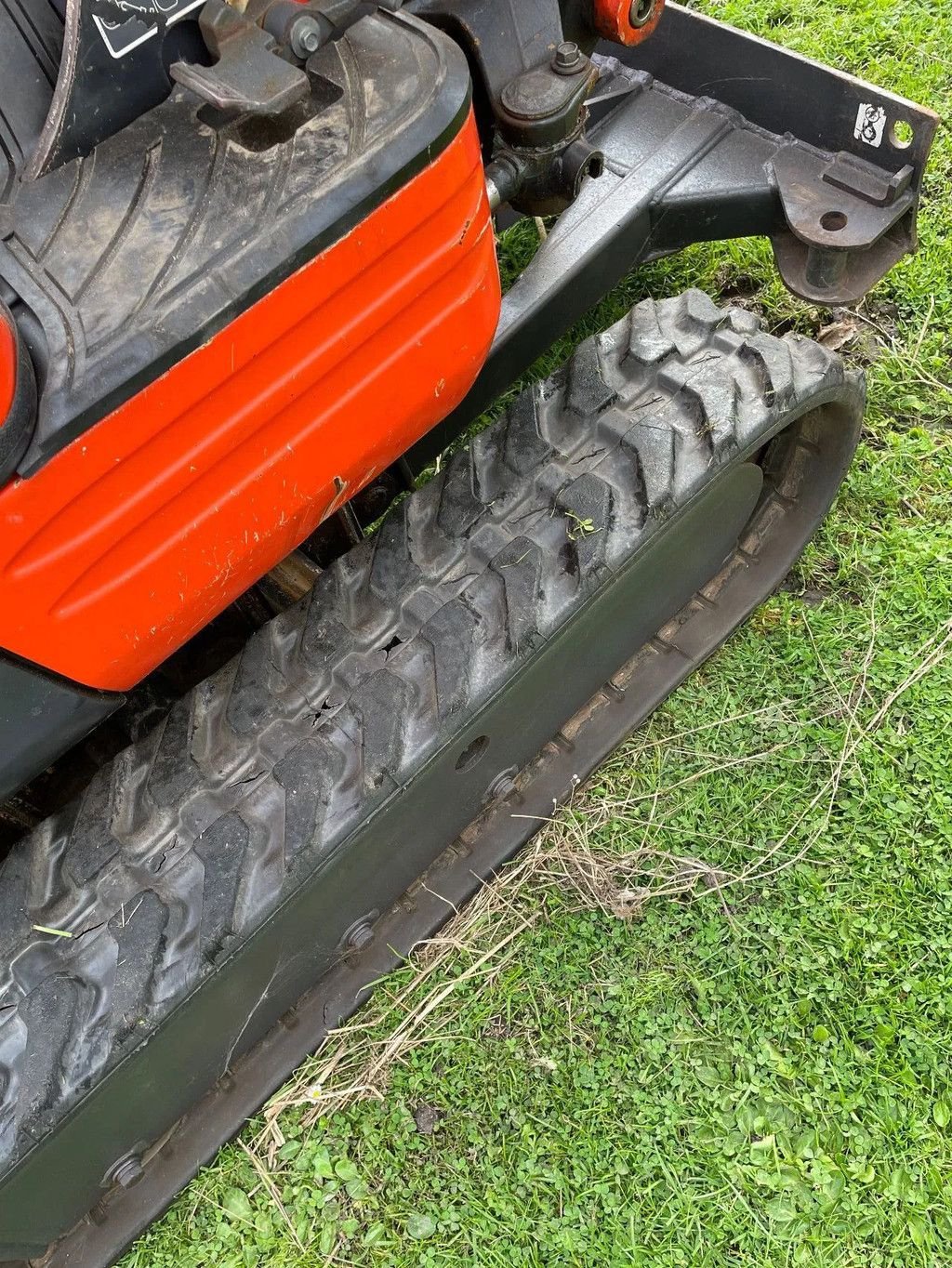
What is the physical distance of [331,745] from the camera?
4.83 ft

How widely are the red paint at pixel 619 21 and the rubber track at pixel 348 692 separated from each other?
41cm

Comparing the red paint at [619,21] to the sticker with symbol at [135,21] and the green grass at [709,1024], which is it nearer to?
the sticker with symbol at [135,21]

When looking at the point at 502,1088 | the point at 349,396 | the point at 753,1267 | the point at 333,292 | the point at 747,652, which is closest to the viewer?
the point at 333,292

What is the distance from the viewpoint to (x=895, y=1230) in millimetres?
1699

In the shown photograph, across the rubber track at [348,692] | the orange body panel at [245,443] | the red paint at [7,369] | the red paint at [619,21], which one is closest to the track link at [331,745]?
the rubber track at [348,692]

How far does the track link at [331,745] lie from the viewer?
1354 mm

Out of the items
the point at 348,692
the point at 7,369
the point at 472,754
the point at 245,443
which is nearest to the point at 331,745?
the point at 348,692

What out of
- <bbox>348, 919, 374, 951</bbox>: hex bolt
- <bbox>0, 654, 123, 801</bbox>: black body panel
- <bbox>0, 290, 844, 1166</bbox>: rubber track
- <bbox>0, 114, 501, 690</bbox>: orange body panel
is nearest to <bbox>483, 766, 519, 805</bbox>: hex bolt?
<bbox>348, 919, 374, 951</bbox>: hex bolt

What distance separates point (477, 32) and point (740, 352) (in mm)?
623

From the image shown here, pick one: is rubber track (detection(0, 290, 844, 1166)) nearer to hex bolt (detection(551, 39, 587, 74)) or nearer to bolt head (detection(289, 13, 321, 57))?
hex bolt (detection(551, 39, 587, 74))

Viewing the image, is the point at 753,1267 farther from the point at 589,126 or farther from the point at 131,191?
the point at 589,126

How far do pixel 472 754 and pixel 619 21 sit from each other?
1091 mm

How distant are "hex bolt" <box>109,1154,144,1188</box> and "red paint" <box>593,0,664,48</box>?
177 centimetres

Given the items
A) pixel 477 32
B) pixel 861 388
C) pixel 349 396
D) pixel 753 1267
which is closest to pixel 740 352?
pixel 861 388
